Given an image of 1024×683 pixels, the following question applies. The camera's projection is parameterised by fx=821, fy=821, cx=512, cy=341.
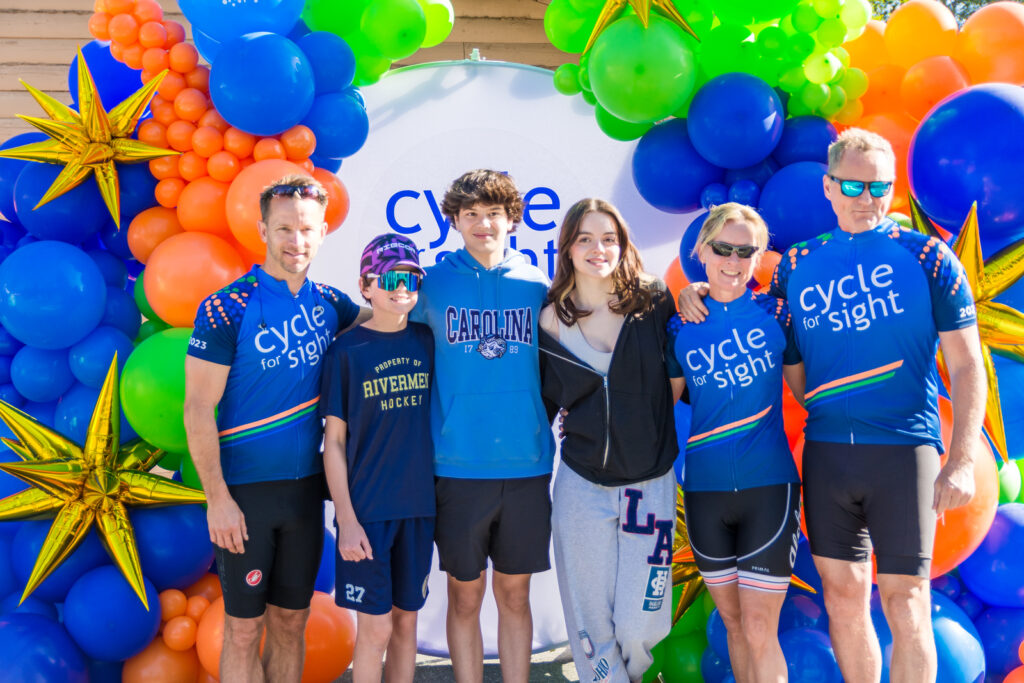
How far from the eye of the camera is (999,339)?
9.77 ft

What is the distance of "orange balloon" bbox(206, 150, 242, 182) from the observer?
10.3ft

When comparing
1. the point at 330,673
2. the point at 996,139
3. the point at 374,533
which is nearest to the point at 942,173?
the point at 996,139

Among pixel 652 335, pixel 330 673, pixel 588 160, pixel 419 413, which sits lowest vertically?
pixel 330 673

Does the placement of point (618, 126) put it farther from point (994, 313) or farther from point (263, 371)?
point (263, 371)

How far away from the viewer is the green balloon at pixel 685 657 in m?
3.42

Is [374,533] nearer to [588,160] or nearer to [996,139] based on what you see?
[588,160]

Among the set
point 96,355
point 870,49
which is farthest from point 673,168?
point 96,355

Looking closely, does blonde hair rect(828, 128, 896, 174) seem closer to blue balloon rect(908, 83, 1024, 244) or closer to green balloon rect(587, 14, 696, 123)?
blue balloon rect(908, 83, 1024, 244)

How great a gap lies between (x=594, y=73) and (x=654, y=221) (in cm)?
95

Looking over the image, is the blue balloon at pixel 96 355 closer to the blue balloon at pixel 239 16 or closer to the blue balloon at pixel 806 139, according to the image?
the blue balloon at pixel 239 16

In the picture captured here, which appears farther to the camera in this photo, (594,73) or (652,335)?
(594,73)

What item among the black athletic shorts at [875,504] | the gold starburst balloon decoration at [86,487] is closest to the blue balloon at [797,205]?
the black athletic shorts at [875,504]

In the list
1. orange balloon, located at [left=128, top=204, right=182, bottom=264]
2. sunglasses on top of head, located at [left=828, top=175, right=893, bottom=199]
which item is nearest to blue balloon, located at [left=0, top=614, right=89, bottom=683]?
orange balloon, located at [left=128, top=204, right=182, bottom=264]

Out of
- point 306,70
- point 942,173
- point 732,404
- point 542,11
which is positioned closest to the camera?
point 732,404
